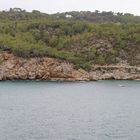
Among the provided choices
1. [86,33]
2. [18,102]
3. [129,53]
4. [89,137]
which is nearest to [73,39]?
[86,33]

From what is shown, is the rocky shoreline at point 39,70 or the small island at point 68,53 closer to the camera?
the rocky shoreline at point 39,70

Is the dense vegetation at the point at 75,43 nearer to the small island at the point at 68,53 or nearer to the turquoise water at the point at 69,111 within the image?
the small island at the point at 68,53

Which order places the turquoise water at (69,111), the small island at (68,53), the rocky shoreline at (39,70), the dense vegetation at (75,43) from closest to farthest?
the turquoise water at (69,111), the rocky shoreline at (39,70), the small island at (68,53), the dense vegetation at (75,43)

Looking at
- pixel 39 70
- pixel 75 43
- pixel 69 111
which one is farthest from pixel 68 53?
pixel 69 111

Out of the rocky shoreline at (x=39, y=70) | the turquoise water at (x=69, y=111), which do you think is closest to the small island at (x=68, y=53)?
the rocky shoreline at (x=39, y=70)

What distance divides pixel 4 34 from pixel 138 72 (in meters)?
49.0

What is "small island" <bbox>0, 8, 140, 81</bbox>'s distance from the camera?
168625 mm

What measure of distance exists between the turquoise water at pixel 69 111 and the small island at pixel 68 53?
10.7 m

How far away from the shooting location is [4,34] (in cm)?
18912

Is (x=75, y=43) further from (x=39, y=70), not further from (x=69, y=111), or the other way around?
(x=69, y=111)

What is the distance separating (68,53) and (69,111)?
251 ft

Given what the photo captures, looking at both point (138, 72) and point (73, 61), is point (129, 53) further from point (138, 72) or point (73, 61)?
point (73, 61)

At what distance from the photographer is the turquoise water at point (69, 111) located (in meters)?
79.8

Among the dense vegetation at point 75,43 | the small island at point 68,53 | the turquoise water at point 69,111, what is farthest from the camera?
the dense vegetation at point 75,43
